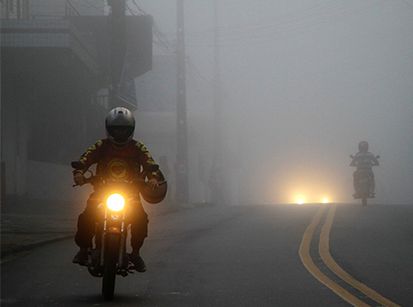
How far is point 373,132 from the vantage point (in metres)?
108

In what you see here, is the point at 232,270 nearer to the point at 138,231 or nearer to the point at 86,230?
the point at 138,231

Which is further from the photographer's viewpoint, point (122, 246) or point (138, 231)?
point (138, 231)

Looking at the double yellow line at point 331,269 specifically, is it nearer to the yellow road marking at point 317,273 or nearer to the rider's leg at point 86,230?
the yellow road marking at point 317,273

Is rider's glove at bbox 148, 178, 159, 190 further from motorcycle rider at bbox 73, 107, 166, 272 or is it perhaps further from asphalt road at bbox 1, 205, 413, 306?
asphalt road at bbox 1, 205, 413, 306

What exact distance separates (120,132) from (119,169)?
15.3 inches

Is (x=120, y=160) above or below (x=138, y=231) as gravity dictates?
above

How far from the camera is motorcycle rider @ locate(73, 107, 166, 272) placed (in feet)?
28.8

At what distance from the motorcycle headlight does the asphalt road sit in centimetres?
93

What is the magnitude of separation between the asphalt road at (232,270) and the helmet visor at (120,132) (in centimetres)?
165

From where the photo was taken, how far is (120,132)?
8930 mm

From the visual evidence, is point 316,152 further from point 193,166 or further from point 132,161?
point 132,161

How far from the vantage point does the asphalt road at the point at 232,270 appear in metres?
8.77

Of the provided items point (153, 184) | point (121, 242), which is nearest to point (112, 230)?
point (121, 242)

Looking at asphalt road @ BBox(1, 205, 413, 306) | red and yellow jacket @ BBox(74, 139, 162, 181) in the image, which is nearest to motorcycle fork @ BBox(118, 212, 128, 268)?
asphalt road @ BBox(1, 205, 413, 306)
